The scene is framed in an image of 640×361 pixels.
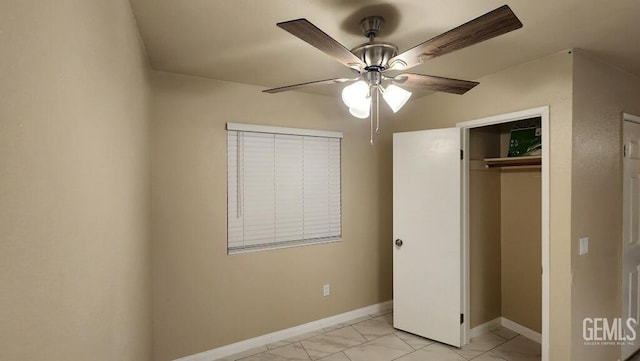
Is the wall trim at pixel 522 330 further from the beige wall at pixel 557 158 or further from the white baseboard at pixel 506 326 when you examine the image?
the beige wall at pixel 557 158

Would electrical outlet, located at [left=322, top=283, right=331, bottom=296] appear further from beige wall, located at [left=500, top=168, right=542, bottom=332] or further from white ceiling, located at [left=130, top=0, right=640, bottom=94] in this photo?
white ceiling, located at [left=130, top=0, right=640, bottom=94]

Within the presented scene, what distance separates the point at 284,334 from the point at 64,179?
8.62 ft

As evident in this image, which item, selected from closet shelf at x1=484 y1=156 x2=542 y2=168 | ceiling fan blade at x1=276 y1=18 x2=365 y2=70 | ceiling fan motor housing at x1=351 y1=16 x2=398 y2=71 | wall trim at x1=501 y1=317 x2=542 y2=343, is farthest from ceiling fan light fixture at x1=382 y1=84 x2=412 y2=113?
wall trim at x1=501 y1=317 x2=542 y2=343

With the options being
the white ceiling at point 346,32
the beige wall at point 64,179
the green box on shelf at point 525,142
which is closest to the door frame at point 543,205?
the white ceiling at point 346,32

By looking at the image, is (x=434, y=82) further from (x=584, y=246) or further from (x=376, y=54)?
(x=584, y=246)

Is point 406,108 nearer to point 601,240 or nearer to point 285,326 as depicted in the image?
point 601,240

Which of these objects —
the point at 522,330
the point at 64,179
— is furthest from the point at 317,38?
the point at 522,330

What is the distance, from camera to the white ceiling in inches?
60.1

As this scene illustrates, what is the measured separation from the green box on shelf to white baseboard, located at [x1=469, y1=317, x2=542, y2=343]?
174 centimetres

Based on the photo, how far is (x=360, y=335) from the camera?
2.96 metres

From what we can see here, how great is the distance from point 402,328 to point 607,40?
2837mm

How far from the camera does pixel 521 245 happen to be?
307 cm

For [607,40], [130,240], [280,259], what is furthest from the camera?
[280,259]

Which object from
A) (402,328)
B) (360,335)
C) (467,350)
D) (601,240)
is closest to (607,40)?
(601,240)
